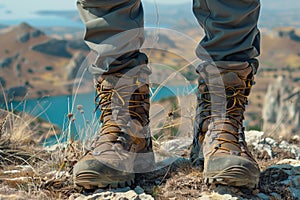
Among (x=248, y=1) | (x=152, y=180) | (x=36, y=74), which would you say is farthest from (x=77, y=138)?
(x=36, y=74)

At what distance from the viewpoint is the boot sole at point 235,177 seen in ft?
4.95

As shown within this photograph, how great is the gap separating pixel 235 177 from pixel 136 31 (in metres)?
0.63

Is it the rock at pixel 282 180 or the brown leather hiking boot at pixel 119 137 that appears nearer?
the brown leather hiking boot at pixel 119 137

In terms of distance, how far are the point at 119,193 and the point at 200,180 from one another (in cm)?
33

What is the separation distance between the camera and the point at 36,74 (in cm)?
5928

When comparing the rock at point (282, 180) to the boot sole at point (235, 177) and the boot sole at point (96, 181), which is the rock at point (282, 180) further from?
the boot sole at point (96, 181)

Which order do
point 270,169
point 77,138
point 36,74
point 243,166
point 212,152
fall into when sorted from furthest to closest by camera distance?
point 36,74
point 77,138
point 270,169
point 212,152
point 243,166

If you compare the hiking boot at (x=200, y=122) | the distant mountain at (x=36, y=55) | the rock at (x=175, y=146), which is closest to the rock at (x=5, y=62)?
the distant mountain at (x=36, y=55)

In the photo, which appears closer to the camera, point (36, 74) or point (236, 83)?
point (236, 83)

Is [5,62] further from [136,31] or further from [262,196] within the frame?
[262,196]

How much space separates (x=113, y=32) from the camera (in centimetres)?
163

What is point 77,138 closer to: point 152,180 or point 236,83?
point 152,180

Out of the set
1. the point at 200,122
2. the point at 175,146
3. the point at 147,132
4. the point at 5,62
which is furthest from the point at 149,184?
the point at 5,62

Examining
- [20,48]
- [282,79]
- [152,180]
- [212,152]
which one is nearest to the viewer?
[212,152]
